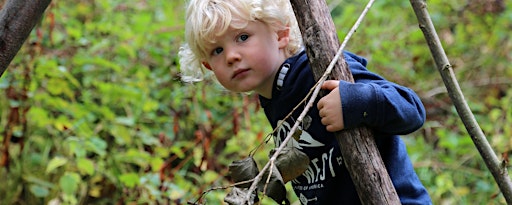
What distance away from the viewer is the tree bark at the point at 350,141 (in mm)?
1153

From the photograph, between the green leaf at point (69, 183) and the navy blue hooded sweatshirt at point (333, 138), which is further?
the green leaf at point (69, 183)

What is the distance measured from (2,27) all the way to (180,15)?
302 cm

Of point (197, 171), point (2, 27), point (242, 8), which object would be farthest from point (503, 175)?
point (197, 171)

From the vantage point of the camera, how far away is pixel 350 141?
1.19 m

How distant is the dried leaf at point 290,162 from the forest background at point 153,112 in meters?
1.33

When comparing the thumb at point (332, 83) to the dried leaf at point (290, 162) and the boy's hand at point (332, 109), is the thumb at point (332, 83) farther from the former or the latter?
the dried leaf at point (290, 162)

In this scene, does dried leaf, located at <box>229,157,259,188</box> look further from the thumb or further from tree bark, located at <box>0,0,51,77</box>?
tree bark, located at <box>0,0,51,77</box>

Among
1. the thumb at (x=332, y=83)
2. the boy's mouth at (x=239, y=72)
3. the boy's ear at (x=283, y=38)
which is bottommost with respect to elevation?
the boy's mouth at (x=239, y=72)

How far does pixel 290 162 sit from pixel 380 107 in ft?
0.62

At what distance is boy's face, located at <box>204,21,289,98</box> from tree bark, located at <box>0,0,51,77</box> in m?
0.39

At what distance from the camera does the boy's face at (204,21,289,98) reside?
148cm

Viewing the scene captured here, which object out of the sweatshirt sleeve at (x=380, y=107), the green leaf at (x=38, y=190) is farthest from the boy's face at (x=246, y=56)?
the green leaf at (x=38, y=190)

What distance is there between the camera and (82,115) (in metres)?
2.98

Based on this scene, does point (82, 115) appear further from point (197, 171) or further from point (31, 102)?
point (197, 171)
